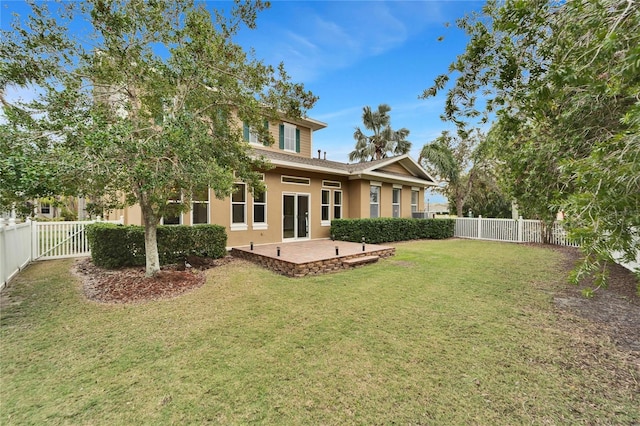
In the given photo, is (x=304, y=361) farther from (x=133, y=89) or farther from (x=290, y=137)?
(x=290, y=137)

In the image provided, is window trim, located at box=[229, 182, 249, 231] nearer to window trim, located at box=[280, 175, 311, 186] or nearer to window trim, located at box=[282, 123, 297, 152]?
window trim, located at box=[280, 175, 311, 186]

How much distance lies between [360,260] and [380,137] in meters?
20.9

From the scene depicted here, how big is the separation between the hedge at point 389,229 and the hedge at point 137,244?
5944 mm

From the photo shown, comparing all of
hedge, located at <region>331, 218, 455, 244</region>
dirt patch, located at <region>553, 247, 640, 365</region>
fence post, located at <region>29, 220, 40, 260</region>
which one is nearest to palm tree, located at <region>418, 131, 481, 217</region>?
hedge, located at <region>331, 218, 455, 244</region>

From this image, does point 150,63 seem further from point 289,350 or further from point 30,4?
point 289,350

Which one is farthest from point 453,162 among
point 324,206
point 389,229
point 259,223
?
point 259,223

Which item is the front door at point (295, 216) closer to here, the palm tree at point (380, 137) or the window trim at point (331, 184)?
the window trim at point (331, 184)

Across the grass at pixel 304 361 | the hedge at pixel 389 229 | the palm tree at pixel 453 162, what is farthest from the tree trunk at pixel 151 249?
the palm tree at pixel 453 162

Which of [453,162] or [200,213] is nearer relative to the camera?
[200,213]

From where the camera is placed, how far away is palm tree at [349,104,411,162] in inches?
1054

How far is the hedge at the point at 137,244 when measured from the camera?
297 inches

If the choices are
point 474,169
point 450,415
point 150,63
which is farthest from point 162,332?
point 474,169

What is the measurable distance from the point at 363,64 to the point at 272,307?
989 cm

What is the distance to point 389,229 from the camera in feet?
45.1
